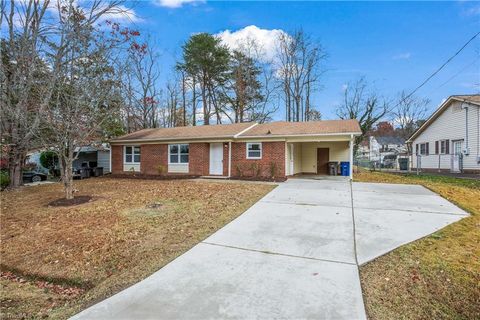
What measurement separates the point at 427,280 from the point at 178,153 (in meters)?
14.5

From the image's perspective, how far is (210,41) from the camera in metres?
24.2

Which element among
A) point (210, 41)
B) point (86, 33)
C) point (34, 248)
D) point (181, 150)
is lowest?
point (34, 248)

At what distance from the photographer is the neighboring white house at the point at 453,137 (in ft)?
51.8

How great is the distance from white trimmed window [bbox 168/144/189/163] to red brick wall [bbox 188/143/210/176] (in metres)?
0.69

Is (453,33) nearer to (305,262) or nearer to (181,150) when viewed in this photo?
(305,262)

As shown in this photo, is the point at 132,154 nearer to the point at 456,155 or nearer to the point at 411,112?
the point at 456,155

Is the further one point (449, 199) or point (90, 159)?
point (90, 159)

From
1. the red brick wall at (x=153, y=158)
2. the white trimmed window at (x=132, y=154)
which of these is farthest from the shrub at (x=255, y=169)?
the white trimmed window at (x=132, y=154)

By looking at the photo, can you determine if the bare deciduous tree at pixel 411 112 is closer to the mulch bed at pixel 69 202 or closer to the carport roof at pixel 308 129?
the carport roof at pixel 308 129

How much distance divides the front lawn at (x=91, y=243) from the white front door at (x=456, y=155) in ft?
49.2

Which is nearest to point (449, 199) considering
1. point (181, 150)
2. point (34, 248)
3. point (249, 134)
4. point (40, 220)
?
point (249, 134)

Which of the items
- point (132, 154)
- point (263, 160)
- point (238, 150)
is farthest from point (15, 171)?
point (263, 160)

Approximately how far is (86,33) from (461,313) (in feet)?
44.2

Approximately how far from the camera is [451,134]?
17938mm
